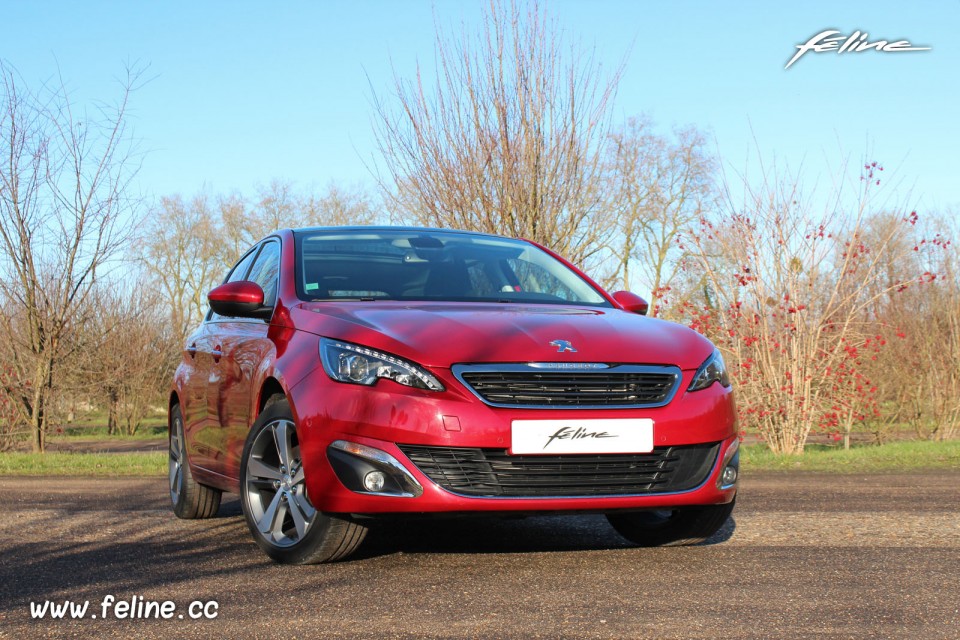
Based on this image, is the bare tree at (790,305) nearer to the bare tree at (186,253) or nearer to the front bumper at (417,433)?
→ the front bumper at (417,433)

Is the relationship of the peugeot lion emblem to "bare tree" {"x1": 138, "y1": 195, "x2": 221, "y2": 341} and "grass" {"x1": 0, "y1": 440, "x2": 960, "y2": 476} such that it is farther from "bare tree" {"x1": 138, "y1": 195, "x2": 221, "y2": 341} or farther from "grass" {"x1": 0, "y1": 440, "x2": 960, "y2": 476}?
"bare tree" {"x1": 138, "y1": 195, "x2": 221, "y2": 341}

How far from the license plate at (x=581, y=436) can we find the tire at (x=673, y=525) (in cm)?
67

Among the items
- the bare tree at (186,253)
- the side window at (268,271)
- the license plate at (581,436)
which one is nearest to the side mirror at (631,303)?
the license plate at (581,436)

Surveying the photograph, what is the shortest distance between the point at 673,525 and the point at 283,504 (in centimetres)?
182

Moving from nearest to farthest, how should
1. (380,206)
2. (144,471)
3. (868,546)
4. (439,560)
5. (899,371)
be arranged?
1. (439,560)
2. (868,546)
3. (144,471)
4. (899,371)
5. (380,206)

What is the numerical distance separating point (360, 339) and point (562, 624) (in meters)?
1.51

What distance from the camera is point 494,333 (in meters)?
4.52

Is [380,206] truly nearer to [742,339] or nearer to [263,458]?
[742,339]

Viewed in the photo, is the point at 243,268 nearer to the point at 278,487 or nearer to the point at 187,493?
the point at 187,493

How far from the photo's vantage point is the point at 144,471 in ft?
35.9

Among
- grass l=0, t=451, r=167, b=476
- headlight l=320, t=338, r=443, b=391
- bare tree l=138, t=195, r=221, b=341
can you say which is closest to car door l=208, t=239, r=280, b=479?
headlight l=320, t=338, r=443, b=391

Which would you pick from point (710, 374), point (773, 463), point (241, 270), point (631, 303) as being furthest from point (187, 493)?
point (773, 463)

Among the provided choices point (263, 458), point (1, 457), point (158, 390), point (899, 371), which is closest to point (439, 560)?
point (263, 458)

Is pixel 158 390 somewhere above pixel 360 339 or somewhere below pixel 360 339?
below
